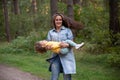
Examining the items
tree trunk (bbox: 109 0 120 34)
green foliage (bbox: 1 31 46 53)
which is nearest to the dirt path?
tree trunk (bbox: 109 0 120 34)

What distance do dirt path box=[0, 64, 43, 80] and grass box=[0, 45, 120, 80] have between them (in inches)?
11.9

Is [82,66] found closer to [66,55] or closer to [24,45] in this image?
[66,55]

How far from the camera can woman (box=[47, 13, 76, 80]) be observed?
717 centimetres

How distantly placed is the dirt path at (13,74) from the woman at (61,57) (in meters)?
3.82

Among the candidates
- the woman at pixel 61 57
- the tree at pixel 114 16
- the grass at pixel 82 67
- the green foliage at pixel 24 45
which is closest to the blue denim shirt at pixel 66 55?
the woman at pixel 61 57

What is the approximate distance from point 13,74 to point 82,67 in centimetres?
264

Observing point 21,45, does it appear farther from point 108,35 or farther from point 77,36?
point 108,35

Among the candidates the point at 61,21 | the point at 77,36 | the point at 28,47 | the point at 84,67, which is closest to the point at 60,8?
the point at 77,36

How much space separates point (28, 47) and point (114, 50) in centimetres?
776

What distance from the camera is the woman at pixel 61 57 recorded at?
717 centimetres

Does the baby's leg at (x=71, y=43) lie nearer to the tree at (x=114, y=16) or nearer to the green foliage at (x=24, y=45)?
the tree at (x=114, y=16)

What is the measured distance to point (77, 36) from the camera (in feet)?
64.7

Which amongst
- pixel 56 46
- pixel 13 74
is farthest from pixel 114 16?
pixel 56 46

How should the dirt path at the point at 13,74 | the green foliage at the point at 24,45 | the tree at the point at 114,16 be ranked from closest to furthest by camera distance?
1. the dirt path at the point at 13,74
2. the tree at the point at 114,16
3. the green foliage at the point at 24,45
